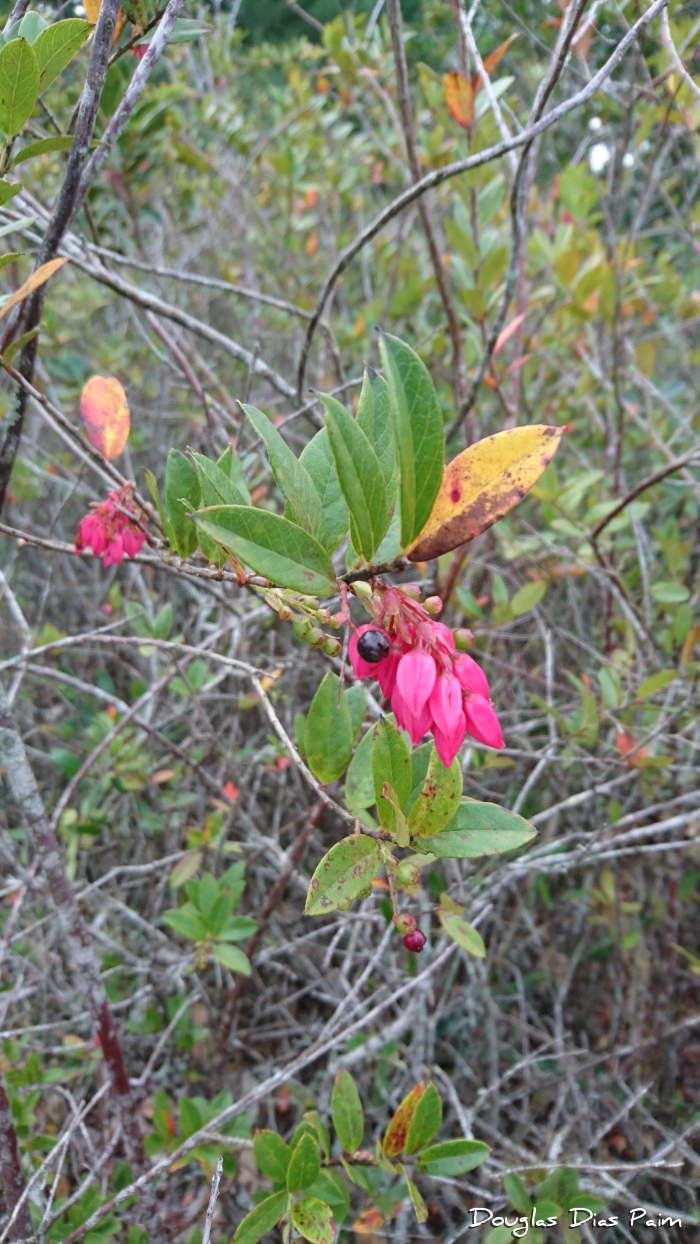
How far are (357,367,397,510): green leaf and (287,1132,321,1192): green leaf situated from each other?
70cm

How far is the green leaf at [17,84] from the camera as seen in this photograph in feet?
2.09

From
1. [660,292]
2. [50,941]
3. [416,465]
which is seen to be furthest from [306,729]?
[660,292]

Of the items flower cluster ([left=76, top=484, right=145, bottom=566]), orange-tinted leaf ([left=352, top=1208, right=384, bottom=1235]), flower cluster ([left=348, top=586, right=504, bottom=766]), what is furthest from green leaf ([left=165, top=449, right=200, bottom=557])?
orange-tinted leaf ([left=352, top=1208, right=384, bottom=1235])

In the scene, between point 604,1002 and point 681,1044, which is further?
Result: point 604,1002

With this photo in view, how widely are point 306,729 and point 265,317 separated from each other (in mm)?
2776

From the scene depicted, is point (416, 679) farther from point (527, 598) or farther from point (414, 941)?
point (527, 598)

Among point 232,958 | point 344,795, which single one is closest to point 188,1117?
point 232,958

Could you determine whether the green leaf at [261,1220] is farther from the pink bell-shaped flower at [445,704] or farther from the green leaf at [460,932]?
the pink bell-shaped flower at [445,704]

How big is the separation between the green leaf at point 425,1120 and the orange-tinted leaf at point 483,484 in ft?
2.22

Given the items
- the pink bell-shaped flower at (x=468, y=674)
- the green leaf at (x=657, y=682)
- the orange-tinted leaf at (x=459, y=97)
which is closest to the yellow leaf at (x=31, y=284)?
the pink bell-shaped flower at (x=468, y=674)

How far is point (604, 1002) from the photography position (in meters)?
1.89

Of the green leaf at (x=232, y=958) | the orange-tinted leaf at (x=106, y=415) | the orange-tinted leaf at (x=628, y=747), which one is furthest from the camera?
the orange-tinted leaf at (x=628, y=747)

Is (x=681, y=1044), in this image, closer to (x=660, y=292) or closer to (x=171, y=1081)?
(x=171, y=1081)

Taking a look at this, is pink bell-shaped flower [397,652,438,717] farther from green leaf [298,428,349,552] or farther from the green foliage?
the green foliage
